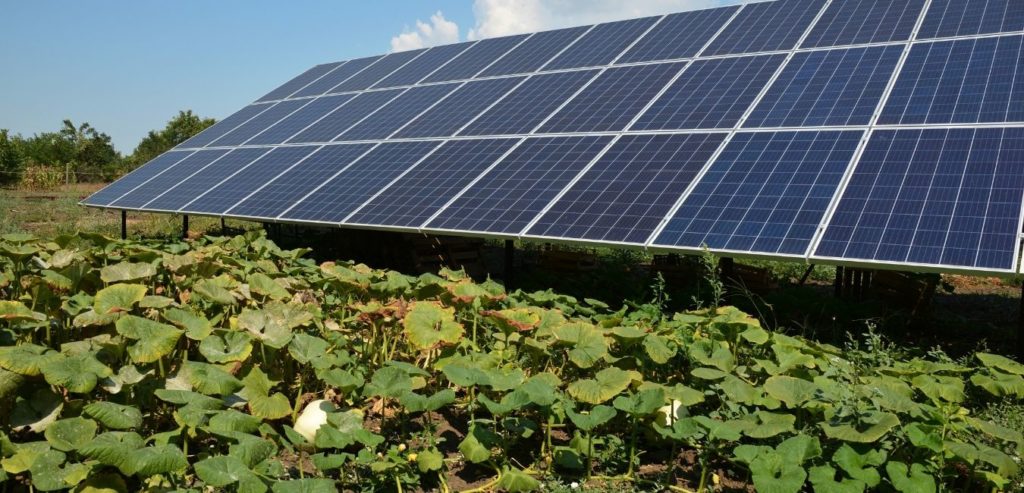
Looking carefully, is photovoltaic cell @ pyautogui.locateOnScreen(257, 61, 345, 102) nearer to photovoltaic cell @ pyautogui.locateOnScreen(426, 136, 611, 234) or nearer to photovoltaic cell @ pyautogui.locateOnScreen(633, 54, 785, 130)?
A: photovoltaic cell @ pyautogui.locateOnScreen(426, 136, 611, 234)

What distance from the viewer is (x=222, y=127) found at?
65.5ft

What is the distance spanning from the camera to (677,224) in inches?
332

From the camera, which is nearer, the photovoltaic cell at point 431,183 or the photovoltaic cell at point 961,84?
the photovoltaic cell at point 961,84

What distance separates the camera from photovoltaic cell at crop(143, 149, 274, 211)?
14828 millimetres

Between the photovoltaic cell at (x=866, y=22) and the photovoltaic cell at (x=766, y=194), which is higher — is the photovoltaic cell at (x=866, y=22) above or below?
above

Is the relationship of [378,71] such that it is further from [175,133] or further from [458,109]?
[175,133]

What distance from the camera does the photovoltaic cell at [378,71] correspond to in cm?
1927

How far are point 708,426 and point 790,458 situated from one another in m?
0.49

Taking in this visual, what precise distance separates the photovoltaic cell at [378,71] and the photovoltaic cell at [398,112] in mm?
2816

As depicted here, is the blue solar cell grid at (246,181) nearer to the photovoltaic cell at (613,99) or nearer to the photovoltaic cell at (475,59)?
the photovoltaic cell at (475,59)

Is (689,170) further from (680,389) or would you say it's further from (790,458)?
(790,458)

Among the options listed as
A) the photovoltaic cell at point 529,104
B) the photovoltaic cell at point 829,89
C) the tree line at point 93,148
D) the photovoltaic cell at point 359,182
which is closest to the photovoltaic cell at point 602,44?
the photovoltaic cell at point 529,104

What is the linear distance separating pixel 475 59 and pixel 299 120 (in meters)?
4.25

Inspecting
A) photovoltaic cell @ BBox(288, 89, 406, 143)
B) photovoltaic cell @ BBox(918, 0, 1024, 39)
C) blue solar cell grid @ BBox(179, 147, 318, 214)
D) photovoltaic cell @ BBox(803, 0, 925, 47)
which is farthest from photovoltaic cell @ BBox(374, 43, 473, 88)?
photovoltaic cell @ BBox(918, 0, 1024, 39)
